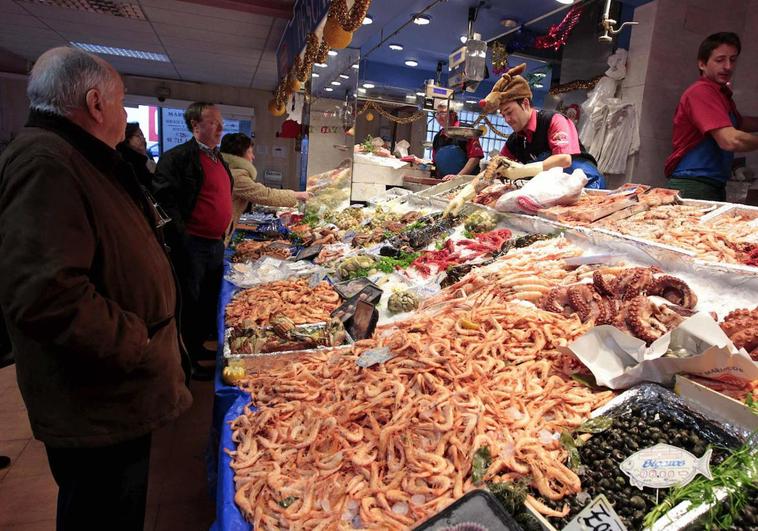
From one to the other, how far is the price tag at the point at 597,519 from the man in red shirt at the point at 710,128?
3.33 m

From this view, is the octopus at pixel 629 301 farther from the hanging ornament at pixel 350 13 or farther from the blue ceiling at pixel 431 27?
the blue ceiling at pixel 431 27

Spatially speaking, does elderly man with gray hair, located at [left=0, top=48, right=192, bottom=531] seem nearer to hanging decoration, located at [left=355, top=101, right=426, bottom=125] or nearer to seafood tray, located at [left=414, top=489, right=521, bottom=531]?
seafood tray, located at [left=414, top=489, right=521, bottom=531]

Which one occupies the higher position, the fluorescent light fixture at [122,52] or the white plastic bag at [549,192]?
the fluorescent light fixture at [122,52]

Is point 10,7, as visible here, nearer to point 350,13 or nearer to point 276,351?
point 350,13

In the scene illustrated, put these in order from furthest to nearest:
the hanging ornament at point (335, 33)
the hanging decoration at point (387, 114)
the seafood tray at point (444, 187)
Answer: the hanging decoration at point (387, 114), the seafood tray at point (444, 187), the hanging ornament at point (335, 33)

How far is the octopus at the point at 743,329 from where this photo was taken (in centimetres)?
181

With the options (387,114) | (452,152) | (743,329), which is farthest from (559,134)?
(387,114)

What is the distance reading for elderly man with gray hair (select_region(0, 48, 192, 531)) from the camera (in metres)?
1.51

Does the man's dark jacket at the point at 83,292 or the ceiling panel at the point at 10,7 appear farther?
the ceiling panel at the point at 10,7

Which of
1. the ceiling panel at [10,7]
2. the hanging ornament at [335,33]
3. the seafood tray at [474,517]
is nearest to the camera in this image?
the seafood tray at [474,517]

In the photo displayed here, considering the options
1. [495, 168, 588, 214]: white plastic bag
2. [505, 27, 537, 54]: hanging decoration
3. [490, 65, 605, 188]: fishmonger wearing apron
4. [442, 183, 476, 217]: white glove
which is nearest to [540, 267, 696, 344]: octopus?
[495, 168, 588, 214]: white plastic bag

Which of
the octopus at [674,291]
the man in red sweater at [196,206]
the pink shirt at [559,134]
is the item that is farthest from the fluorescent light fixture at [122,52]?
the octopus at [674,291]

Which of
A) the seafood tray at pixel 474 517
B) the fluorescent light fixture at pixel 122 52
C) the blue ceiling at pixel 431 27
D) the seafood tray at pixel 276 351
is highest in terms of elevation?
the blue ceiling at pixel 431 27

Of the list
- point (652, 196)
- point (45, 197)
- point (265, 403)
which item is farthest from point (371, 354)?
point (652, 196)
